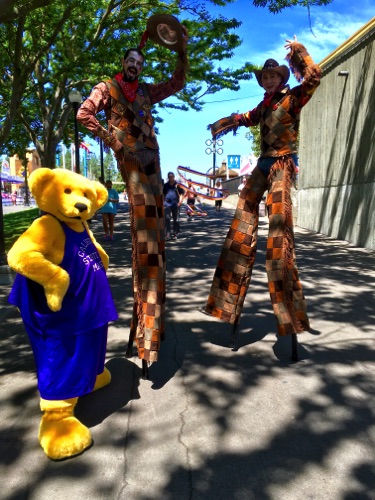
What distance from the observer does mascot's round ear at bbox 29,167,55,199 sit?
8.96 ft

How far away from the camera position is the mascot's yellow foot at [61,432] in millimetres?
2456

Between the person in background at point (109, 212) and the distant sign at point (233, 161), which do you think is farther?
the distant sign at point (233, 161)

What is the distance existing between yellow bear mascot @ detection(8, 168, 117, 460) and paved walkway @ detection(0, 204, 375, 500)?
0.21m

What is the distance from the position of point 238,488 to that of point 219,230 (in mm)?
12927

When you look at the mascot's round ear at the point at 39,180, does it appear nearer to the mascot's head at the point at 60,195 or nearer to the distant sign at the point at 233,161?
the mascot's head at the point at 60,195

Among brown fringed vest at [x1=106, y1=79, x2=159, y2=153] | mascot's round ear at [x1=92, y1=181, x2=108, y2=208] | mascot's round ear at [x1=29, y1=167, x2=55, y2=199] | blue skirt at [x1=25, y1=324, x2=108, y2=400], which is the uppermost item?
brown fringed vest at [x1=106, y1=79, x2=159, y2=153]

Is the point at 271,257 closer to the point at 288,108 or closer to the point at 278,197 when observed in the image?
the point at 278,197

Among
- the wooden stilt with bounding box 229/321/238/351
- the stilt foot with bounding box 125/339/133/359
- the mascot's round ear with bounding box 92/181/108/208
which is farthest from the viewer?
the wooden stilt with bounding box 229/321/238/351

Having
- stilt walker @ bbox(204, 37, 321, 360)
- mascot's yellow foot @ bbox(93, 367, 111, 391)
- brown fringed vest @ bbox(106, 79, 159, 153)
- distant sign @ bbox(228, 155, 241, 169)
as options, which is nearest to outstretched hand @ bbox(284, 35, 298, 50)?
stilt walker @ bbox(204, 37, 321, 360)

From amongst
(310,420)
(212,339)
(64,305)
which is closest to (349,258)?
(212,339)

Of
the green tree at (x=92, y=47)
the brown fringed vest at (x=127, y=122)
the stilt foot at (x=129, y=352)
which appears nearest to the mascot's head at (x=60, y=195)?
the brown fringed vest at (x=127, y=122)

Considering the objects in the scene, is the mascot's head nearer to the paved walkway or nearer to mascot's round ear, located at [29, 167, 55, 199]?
mascot's round ear, located at [29, 167, 55, 199]

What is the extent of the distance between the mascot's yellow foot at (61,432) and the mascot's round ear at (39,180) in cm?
124

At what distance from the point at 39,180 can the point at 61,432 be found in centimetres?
145
